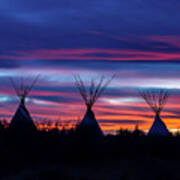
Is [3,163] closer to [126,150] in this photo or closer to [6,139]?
[6,139]

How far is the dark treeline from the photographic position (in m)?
18.9

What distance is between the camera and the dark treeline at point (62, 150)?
18.9m

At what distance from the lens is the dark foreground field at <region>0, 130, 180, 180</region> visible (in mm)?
17344

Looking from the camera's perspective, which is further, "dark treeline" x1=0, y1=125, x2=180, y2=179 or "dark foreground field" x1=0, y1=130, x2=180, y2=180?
"dark treeline" x1=0, y1=125, x2=180, y2=179

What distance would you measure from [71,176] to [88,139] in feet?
9.91

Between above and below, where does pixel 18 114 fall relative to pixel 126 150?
above

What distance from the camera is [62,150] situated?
19.2m

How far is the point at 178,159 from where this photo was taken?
20.1m

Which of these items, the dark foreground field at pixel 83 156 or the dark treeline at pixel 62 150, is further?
the dark treeline at pixel 62 150

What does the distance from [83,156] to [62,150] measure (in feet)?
2.63

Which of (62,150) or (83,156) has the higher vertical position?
(62,150)

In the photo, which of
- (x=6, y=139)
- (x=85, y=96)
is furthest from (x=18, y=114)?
(x=6, y=139)

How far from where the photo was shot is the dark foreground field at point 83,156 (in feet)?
56.9

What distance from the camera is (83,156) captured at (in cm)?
1917
